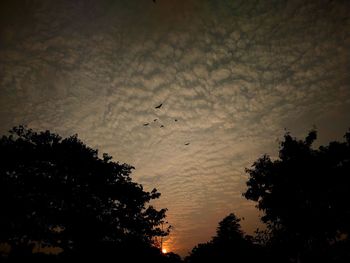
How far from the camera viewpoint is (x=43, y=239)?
2105cm

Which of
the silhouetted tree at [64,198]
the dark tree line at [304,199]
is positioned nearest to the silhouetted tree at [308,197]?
the dark tree line at [304,199]

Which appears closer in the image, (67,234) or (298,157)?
(67,234)

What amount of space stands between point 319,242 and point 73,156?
29.0 meters

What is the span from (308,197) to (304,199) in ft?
1.58

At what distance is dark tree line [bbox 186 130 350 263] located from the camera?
2912 centimetres

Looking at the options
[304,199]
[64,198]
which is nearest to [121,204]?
[64,198]

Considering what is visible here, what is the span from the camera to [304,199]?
29812mm

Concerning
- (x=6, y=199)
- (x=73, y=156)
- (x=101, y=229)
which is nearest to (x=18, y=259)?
(x=6, y=199)

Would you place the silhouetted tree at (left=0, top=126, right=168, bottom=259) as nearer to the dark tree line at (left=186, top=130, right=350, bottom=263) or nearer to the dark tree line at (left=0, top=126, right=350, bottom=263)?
the dark tree line at (left=0, top=126, right=350, bottom=263)

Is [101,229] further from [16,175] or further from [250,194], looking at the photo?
[250,194]

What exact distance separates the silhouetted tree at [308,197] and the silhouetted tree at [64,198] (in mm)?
16101

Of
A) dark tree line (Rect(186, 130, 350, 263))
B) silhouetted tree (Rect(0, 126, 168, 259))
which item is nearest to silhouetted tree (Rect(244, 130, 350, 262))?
dark tree line (Rect(186, 130, 350, 263))

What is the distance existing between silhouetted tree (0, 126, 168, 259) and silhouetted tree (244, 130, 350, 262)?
1610 centimetres

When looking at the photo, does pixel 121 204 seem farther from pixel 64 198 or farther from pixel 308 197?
pixel 308 197
